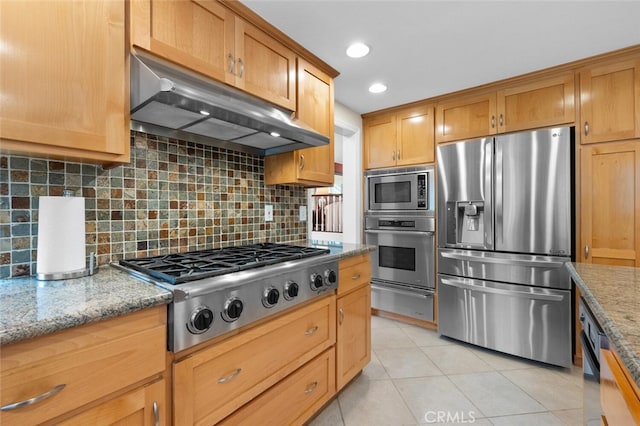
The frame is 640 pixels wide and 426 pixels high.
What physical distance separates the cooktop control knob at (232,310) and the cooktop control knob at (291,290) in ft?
0.86

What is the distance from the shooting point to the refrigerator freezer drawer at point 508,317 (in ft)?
7.16

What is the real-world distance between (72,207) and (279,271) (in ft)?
2.70

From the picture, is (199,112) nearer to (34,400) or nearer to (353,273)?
(34,400)

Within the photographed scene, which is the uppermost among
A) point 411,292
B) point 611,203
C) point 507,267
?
point 611,203

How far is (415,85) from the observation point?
2.58 meters

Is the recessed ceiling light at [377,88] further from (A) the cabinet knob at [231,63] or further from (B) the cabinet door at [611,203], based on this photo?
(B) the cabinet door at [611,203]

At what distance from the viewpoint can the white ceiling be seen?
158 cm

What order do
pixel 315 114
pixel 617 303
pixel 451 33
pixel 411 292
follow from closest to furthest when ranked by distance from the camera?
1. pixel 617 303
2. pixel 451 33
3. pixel 315 114
4. pixel 411 292

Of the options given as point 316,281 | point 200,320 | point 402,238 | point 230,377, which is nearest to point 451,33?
point 316,281

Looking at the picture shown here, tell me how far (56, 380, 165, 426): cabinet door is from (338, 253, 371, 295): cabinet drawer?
1.06 m

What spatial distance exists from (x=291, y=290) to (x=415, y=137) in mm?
2273

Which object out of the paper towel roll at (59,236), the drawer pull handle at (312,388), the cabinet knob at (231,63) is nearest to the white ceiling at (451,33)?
the cabinet knob at (231,63)

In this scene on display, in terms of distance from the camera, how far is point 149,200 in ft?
4.90

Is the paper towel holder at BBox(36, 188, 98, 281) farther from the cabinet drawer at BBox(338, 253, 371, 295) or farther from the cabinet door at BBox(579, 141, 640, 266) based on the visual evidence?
the cabinet door at BBox(579, 141, 640, 266)
